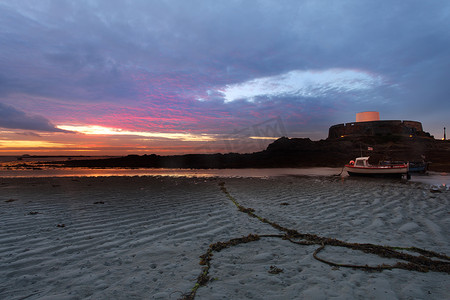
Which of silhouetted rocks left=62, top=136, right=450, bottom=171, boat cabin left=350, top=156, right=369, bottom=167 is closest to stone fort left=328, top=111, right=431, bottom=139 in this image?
silhouetted rocks left=62, top=136, right=450, bottom=171

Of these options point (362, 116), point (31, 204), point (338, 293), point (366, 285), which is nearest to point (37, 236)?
point (31, 204)

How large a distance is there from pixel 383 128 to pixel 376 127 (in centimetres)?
189

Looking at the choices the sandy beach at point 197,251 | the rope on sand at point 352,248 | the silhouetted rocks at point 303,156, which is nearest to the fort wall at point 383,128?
the silhouetted rocks at point 303,156

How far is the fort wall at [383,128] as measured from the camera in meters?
72.9

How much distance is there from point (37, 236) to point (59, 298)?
10.2 feet

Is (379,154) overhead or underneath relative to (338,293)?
overhead

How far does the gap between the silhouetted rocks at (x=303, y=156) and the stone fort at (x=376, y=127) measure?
6.65 metres

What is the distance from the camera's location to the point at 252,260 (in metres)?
4.23

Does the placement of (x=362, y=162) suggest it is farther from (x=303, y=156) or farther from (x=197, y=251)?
(x=303, y=156)

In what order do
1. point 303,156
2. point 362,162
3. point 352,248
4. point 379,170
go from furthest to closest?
point 303,156 < point 362,162 < point 379,170 < point 352,248

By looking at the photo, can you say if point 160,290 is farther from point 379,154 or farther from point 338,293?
point 379,154

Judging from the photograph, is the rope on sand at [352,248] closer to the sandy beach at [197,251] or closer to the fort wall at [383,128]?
the sandy beach at [197,251]

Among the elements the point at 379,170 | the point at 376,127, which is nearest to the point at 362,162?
the point at 379,170

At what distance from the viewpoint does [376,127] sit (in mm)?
74750
